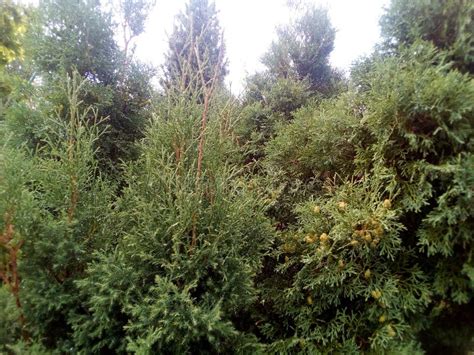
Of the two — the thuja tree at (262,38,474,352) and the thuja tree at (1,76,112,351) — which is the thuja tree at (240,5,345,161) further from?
the thuja tree at (1,76,112,351)

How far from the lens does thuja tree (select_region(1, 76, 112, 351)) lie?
2.19 meters

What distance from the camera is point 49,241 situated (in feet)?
7.23

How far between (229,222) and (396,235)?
1.46m

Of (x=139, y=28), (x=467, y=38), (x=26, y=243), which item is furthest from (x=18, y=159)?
(x=467, y=38)

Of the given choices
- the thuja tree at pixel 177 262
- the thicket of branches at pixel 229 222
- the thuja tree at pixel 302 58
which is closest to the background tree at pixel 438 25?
the thicket of branches at pixel 229 222

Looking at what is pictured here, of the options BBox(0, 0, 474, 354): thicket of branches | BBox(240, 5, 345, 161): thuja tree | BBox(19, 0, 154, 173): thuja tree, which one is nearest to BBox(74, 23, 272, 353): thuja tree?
A: BBox(0, 0, 474, 354): thicket of branches

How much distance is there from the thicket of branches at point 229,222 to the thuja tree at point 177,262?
0.05 feet

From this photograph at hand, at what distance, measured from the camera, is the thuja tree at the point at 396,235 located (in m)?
2.35

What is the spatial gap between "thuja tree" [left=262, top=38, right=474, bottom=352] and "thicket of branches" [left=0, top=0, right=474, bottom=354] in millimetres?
16

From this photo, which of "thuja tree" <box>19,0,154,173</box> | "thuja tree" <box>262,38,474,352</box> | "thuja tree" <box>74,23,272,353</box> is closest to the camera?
"thuja tree" <box>74,23,272,353</box>

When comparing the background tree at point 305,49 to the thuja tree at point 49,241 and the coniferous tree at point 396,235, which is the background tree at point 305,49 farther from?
the thuja tree at point 49,241

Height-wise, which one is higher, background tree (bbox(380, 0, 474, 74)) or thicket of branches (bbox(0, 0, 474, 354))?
background tree (bbox(380, 0, 474, 74))

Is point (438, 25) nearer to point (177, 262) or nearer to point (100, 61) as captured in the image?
point (177, 262)

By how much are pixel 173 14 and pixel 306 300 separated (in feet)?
19.1
